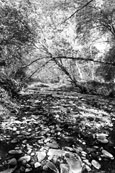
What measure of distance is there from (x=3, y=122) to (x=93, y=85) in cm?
676

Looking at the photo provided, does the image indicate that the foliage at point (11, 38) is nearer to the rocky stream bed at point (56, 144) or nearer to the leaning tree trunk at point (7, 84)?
the leaning tree trunk at point (7, 84)

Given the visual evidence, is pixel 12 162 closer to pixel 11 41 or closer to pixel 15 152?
pixel 15 152

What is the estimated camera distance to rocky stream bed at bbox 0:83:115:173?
1.48 metres

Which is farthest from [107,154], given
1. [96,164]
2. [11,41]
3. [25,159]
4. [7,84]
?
[11,41]

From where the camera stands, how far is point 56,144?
6.30 feet

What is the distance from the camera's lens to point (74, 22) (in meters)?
7.14

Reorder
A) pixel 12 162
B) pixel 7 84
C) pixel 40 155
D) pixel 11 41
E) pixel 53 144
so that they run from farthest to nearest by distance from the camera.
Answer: pixel 11 41
pixel 7 84
pixel 53 144
pixel 40 155
pixel 12 162

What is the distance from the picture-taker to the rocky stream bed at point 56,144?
4.85ft

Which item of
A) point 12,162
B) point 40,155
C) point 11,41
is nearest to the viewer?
Answer: point 12,162

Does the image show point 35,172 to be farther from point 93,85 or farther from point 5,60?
point 93,85

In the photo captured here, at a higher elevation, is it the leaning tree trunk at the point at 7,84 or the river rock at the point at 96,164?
the leaning tree trunk at the point at 7,84

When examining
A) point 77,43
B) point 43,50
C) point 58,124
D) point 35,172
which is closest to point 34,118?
point 58,124

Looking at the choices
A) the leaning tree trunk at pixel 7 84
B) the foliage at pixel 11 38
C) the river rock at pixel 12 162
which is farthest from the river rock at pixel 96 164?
the foliage at pixel 11 38

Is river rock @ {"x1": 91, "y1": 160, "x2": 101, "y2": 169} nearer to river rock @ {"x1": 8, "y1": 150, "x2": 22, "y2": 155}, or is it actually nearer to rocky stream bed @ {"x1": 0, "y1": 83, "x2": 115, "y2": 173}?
rocky stream bed @ {"x1": 0, "y1": 83, "x2": 115, "y2": 173}
